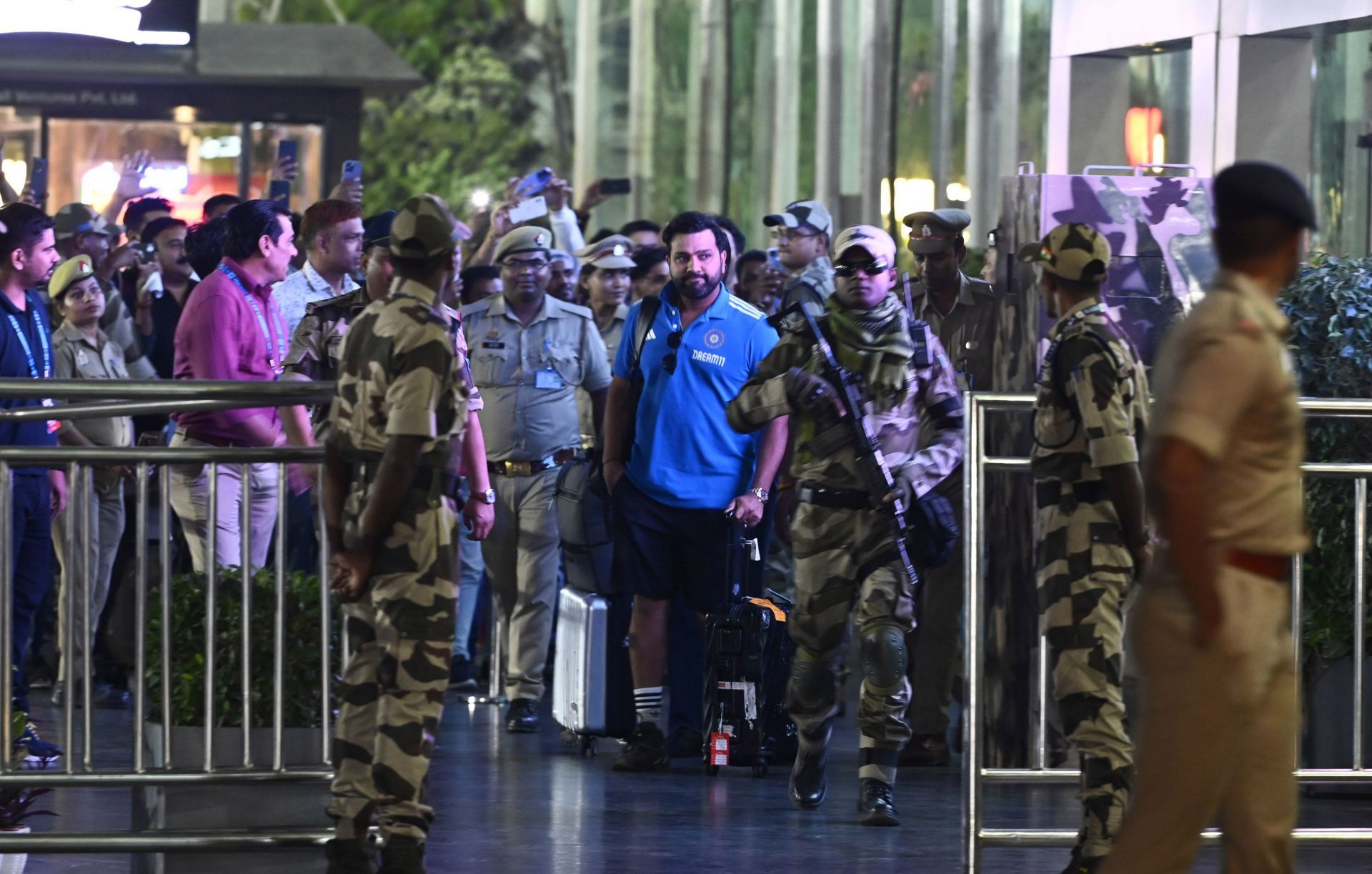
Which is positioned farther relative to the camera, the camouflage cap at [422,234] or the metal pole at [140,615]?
the metal pole at [140,615]

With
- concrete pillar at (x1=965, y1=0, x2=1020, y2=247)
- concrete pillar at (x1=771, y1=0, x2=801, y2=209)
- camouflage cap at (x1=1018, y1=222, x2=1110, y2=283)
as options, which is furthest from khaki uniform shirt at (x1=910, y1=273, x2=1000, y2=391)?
concrete pillar at (x1=771, y1=0, x2=801, y2=209)

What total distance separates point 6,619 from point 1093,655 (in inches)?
132

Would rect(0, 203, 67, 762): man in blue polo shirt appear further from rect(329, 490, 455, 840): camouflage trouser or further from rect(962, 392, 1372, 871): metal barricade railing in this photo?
rect(962, 392, 1372, 871): metal barricade railing

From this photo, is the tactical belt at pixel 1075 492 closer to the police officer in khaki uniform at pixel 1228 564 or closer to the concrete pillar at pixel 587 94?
the police officer in khaki uniform at pixel 1228 564

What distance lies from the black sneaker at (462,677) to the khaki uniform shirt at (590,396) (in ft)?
4.63

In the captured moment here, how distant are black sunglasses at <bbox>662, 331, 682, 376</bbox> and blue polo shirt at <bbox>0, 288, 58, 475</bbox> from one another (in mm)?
2644

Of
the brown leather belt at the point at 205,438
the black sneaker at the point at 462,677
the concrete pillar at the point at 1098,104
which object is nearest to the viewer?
the brown leather belt at the point at 205,438

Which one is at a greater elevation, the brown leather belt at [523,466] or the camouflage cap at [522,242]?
the camouflage cap at [522,242]

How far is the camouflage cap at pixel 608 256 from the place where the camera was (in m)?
13.4

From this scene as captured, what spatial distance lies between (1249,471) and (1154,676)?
515 millimetres

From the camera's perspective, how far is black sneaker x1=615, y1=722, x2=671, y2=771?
10219 millimetres

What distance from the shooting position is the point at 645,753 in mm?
10227

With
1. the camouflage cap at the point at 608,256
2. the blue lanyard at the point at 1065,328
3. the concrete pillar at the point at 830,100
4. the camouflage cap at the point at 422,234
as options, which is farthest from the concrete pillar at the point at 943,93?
the camouflage cap at the point at 422,234

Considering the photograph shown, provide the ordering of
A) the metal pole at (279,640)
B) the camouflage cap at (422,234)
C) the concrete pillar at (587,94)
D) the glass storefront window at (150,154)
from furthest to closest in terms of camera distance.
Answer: the concrete pillar at (587,94), the glass storefront window at (150,154), the metal pole at (279,640), the camouflage cap at (422,234)
